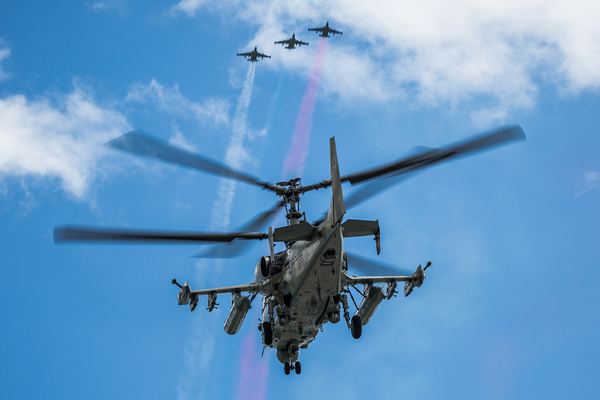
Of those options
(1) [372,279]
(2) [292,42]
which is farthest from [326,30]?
(1) [372,279]

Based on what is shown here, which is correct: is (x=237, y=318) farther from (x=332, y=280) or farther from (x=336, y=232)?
(x=336, y=232)

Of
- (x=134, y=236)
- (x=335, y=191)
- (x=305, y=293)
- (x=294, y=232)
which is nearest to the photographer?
(x=134, y=236)

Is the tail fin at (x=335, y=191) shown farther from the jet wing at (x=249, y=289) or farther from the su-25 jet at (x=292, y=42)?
the su-25 jet at (x=292, y=42)

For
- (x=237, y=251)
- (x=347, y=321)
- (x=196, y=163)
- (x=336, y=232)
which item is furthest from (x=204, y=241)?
(x=347, y=321)

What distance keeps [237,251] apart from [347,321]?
6.62m

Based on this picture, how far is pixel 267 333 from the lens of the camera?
23.7m

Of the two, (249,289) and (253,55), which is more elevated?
(253,55)

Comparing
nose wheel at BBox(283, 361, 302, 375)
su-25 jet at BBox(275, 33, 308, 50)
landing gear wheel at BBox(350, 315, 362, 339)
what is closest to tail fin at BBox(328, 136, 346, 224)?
landing gear wheel at BBox(350, 315, 362, 339)

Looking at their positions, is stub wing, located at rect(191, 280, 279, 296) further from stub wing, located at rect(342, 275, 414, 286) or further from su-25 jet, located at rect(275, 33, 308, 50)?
su-25 jet, located at rect(275, 33, 308, 50)

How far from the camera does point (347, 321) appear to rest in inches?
931

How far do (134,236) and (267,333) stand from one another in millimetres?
9472

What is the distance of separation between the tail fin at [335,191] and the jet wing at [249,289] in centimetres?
581

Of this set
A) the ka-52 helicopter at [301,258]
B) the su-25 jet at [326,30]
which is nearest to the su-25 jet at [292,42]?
the su-25 jet at [326,30]

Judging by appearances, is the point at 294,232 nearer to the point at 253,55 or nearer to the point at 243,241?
the point at 243,241
